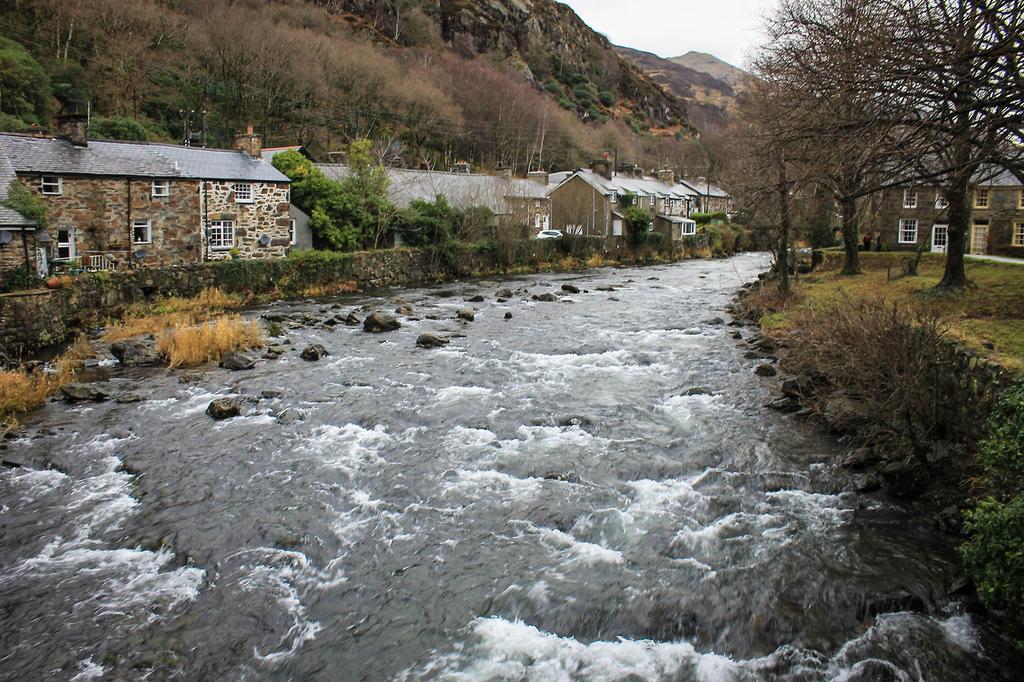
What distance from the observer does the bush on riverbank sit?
7.80m

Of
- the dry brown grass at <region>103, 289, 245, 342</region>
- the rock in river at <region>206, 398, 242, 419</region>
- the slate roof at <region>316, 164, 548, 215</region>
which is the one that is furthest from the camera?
the slate roof at <region>316, 164, 548, 215</region>

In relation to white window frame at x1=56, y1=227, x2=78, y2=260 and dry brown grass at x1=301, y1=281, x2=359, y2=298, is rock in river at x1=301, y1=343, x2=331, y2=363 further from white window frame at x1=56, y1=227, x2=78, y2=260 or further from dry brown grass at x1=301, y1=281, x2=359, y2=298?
white window frame at x1=56, y1=227, x2=78, y2=260

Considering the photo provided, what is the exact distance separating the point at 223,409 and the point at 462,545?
8.76 meters

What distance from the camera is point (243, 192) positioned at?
126ft

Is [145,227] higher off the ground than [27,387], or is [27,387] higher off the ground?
[145,227]

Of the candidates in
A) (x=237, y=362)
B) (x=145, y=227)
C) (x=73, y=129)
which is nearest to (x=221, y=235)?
(x=145, y=227)

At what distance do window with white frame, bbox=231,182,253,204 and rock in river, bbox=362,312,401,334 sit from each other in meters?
14.1

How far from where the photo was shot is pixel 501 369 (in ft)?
72.2

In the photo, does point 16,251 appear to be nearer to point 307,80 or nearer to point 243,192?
point 243,192

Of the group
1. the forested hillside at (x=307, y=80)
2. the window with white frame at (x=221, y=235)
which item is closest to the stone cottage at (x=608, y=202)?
the forested hillside at (x=307, y=80)

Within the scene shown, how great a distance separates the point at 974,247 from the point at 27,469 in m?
47.2

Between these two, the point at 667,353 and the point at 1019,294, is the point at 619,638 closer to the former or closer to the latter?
the point at 667,353

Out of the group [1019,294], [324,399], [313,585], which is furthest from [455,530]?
[1019,294]

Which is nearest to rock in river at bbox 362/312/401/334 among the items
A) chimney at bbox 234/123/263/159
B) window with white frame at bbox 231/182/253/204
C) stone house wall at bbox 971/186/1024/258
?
window with white frame at bbox 231/182/253/204
